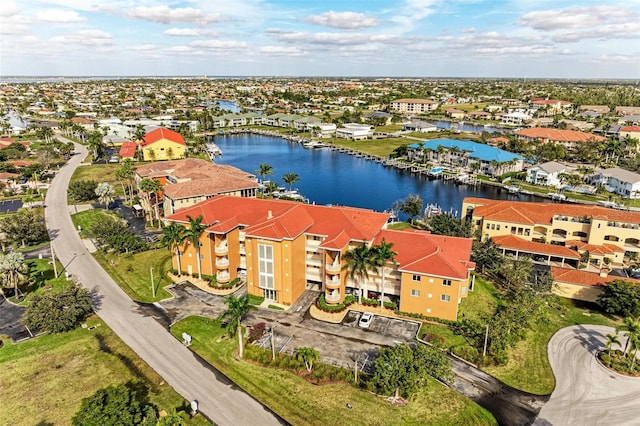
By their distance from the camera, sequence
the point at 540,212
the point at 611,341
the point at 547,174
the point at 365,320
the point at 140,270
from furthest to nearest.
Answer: the point at 547,174
the point at 540,212
the point at 140,270
the point at 365,320
the point at 611,341

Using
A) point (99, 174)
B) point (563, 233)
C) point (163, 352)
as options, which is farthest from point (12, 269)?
point (563, 233)

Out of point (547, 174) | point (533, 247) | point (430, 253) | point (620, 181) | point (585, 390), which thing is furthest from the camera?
point (547, 174)

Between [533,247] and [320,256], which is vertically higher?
[320,256]

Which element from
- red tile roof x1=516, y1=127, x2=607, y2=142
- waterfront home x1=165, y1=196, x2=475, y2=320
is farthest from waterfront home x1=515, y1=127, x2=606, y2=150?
waterfront home x1=165, y1=196, x2=475, y2=320

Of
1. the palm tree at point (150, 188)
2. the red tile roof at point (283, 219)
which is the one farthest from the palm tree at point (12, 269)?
the palm tree at point (150, 188)

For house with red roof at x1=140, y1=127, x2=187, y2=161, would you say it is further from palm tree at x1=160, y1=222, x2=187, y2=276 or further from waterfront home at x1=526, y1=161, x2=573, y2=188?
waterfront home at x1=526, y1=161, x2=573, y2=188

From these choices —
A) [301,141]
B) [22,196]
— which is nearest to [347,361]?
[22,196]

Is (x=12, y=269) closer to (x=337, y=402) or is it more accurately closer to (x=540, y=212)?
(x=337, y=402)
